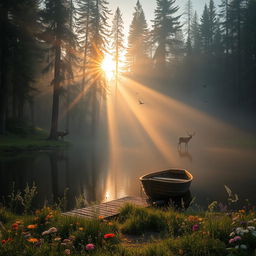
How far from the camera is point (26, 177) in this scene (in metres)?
14.1

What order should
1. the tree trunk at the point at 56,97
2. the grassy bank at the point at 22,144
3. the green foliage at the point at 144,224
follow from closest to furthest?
the green foliage at the point at 144,224
the grassy bank at the point at 22,144
the tree trunk at the point at 56,97

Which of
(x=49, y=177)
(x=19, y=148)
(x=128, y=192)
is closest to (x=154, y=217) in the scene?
(x=128, y=192)

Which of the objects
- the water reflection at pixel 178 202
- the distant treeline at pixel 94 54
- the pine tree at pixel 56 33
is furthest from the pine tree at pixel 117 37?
the water reflection at pixel 178 202

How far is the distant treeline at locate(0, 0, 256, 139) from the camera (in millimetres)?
30609

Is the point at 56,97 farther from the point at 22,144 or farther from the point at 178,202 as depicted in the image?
the point at 178,202

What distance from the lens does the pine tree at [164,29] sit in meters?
58.2

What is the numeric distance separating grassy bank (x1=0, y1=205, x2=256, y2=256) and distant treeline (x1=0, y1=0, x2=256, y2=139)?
78.4 ft

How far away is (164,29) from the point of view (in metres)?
58.5

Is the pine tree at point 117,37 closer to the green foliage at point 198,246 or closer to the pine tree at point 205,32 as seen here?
the pine tree at point 205,32

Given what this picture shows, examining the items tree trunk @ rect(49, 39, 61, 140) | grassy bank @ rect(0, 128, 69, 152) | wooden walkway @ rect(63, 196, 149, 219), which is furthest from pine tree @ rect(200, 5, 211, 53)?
wooden walkway @ rect(63, 196, 149, 219)

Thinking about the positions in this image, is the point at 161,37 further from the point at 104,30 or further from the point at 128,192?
the point at 128,192

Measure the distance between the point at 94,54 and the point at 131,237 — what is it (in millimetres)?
42859

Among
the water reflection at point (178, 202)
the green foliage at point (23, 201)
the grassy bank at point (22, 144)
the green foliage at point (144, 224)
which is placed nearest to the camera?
the green foliage at point (23, 201)

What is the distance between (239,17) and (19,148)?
42.1 meters
